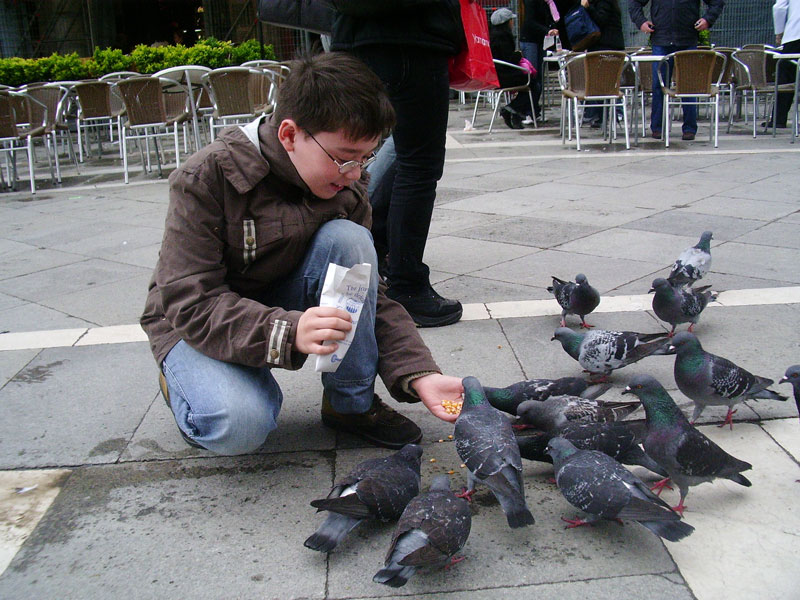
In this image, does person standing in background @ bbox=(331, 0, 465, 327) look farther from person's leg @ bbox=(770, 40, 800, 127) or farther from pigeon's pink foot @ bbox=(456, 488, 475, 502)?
person's leg @ bbox=(770, 40, 800, 127)

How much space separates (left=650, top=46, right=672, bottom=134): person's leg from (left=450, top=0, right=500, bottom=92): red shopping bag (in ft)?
24.4

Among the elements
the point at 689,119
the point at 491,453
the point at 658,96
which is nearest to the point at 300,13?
the point at 491,453

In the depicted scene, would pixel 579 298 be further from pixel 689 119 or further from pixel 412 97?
pixel 689 119

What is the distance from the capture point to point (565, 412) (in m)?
2.75

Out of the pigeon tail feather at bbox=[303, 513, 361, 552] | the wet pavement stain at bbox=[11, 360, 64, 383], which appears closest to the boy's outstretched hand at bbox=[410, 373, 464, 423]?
the pigeon tail feather at bbox=[303, 513, 361, 552]

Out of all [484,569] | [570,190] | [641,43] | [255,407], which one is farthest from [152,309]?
[641,43]

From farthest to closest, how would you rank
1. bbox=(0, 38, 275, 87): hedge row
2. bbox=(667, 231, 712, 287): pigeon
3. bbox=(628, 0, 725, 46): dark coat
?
1. bbox=(0, 38, 275, 87): hedge row
2. bbox=(628, 0, 725, 46): dark coat
3. bbox=(667, 231, 712, 287): pigeon

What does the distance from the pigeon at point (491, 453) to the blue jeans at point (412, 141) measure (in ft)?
4.67

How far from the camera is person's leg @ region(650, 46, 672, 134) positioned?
35.3ft

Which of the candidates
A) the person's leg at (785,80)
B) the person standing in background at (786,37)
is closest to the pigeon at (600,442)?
the person standing in background at (786,37)

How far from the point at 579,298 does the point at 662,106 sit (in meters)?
8.25

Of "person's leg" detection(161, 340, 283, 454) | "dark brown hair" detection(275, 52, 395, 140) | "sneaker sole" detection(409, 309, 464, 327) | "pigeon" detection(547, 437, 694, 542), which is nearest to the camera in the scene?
"pigeon" detection(547, 437, 694, 542)

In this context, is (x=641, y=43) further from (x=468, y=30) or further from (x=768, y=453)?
(x=768, y=453)

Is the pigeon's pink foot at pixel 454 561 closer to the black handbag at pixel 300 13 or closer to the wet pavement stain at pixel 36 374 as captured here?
the wet pavement stain at pixel 36 374
